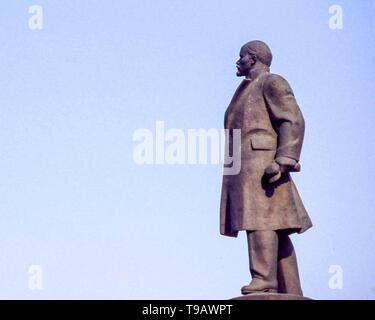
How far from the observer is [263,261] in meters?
18.6

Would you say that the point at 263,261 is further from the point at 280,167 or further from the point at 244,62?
the point at 244,62

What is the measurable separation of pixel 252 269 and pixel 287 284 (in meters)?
0.48

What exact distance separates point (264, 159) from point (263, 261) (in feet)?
3.80

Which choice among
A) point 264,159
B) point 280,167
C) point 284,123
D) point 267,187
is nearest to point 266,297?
point 267,187

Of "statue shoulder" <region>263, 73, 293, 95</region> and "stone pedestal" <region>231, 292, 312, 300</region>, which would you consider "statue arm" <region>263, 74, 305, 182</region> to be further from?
"stone pedestal" <region>231, 292, 312, 300</region>

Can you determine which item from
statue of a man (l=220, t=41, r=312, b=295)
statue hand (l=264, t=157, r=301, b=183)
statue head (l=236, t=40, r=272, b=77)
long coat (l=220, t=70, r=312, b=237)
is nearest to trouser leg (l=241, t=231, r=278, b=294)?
statue of a man (l=220, t=41, r=312, b=295)

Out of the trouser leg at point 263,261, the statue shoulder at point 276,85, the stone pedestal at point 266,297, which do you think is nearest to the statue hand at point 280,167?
the trouser leg at point 263,261

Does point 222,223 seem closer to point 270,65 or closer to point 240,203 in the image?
point 240,203

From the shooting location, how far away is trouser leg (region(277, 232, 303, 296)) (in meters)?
18.9

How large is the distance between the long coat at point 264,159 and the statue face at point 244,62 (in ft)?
0.76
